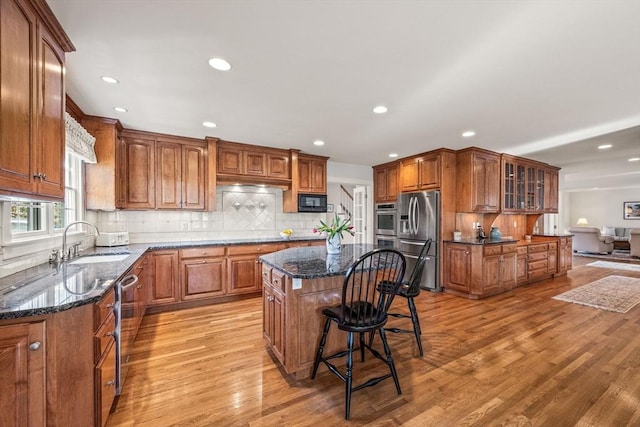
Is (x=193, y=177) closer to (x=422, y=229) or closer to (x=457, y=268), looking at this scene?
(x=422, y=229)

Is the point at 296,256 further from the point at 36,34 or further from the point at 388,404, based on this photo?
the point at 36,34

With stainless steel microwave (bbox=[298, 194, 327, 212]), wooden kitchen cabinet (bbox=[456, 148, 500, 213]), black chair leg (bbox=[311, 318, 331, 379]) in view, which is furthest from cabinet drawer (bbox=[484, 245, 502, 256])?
black chair leg (bbox=[311, 318, 331, 379])

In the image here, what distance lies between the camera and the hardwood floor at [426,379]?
1711mm

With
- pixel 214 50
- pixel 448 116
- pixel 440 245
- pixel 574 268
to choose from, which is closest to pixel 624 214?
pixel 574 268

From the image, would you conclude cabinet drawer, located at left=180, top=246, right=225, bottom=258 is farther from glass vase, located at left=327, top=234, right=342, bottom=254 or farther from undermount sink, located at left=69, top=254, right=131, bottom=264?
glass vase, located at left=327, top=234, right=342, bottom=254

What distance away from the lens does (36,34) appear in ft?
4.79

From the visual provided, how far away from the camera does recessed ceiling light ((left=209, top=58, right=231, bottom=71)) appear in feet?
6.54

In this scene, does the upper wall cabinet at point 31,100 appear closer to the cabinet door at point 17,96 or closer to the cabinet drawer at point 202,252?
the cabinet door at point 17,96

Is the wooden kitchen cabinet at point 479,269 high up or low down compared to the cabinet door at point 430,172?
down

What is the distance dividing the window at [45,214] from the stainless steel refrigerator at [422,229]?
458 cm

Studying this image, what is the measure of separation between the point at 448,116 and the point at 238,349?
3258 mm

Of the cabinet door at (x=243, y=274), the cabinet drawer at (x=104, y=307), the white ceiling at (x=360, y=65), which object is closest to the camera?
the cabinet drawer at (x=104, y=307)

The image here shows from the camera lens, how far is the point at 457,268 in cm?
430

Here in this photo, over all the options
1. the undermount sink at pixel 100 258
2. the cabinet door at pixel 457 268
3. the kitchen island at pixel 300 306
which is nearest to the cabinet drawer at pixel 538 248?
the cabinet door at pixel 457 268
